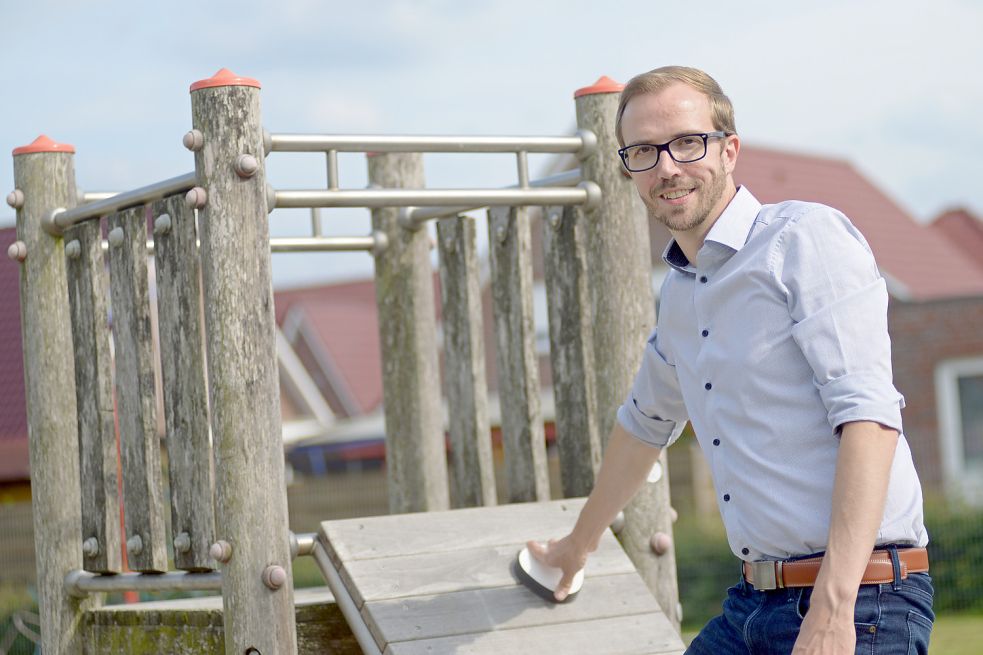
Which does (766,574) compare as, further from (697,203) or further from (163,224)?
(163,224)

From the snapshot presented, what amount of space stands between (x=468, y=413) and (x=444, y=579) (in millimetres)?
1461

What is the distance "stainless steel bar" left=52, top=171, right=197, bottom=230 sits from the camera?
4387mm

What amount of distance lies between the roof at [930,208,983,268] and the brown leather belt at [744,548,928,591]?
30527 millimetres

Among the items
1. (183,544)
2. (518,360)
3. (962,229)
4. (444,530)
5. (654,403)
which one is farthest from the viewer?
(962,229)

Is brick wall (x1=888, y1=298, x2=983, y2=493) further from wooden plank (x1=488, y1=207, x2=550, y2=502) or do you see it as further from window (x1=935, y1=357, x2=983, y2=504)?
wooden plank (x1=488, y1=207, x2=550, y2=502)

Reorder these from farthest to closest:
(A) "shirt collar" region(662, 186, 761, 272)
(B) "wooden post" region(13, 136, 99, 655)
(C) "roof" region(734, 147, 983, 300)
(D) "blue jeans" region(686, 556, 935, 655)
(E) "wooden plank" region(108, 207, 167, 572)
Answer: (C) "roof" region(734, 147, 983, 300)
(B) "wooden post" region(13, 136, 99, 655)
(E) "wooden plank" region(108, 207, 167, 572)
(A) "shirt collar" region(662, 186, 761, 272)
(D) "blue jeans" region(686, 556, 935, 655)

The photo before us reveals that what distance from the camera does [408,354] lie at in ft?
20.6

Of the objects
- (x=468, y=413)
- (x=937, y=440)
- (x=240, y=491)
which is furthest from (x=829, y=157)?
(x=240, y=491)

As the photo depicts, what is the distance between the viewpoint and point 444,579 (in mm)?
4391

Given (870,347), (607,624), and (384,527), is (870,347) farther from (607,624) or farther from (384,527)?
(384,527)

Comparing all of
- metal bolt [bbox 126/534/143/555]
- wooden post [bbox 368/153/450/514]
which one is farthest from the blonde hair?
wooden post [bbox 368/153/450/514]

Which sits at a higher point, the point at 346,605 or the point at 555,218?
the point at 555,218

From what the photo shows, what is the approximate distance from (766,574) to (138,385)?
8.36ft

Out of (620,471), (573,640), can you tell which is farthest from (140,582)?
(620,471)
